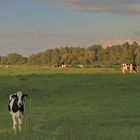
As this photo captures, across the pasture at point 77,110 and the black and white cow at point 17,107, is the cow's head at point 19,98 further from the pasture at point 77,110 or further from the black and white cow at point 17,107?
the pasture at point 77,110

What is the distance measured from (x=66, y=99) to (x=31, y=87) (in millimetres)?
7502

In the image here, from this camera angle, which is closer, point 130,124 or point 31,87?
point 130,124

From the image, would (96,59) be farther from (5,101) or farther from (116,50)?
(5,101)

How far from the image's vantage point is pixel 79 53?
174000 millimetres

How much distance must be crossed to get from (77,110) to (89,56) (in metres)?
133

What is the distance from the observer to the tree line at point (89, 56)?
14888 centimetres

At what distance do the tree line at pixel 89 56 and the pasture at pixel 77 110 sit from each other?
92.6 meters

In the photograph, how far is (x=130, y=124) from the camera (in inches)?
945

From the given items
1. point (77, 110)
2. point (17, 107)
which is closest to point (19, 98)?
point (17, 107)

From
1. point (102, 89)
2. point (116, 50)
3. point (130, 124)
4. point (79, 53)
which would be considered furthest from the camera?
point (79, 53)

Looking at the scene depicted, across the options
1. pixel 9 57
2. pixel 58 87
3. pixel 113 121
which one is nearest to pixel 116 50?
pixel 9 57

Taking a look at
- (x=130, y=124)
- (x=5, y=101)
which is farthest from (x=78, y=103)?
(x=130, y=124)

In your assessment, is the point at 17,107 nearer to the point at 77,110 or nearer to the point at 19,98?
the point at 19,98

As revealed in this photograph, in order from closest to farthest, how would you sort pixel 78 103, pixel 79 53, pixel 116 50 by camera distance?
pixel 78 103 < pixel 116 50 < pixel 79 53
